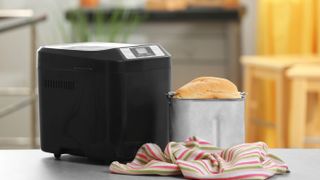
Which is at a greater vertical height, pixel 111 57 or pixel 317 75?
pixel 111 57

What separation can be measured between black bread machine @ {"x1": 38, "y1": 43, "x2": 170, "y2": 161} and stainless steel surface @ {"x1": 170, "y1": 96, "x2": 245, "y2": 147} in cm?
5

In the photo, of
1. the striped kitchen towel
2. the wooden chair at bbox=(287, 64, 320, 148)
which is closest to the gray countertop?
the striped kitchen towel

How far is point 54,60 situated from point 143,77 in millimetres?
127

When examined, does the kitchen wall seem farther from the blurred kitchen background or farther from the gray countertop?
the gray countertop

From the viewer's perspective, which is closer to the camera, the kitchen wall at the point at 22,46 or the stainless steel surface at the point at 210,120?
the stainless steel surface at the point at 210,120

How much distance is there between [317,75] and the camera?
3135 millimetres

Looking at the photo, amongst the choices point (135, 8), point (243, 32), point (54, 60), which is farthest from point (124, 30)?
point (54, 60)

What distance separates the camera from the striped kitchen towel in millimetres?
858

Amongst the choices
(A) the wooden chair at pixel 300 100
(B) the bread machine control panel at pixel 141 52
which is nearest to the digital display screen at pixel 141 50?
(B) the bread machine control panel at pixel 141 52

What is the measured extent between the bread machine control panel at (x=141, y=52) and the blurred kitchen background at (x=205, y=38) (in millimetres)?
2501

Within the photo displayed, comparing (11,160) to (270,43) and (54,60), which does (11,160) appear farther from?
(270,43)

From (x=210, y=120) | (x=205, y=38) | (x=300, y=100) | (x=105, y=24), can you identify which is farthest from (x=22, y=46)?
(x=210, y=120)

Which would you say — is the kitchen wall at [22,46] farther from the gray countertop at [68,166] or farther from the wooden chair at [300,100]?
the gray countertop at [68,166]

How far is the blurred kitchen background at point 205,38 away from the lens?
381 cm
